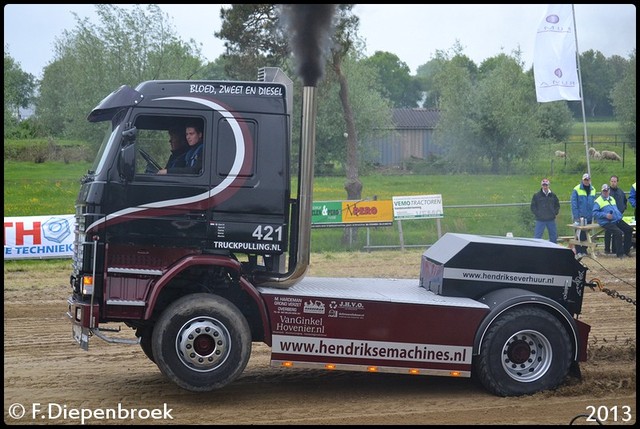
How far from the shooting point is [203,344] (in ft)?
27.2

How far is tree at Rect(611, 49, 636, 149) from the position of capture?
139 ft

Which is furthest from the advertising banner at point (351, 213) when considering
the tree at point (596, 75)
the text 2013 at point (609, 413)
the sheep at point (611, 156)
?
the tree at point (596, 75)

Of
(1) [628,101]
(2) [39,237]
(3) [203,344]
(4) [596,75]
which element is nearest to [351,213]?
(2) [39,237]

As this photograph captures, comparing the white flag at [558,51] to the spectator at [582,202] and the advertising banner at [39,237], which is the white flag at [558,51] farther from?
the advertising banner at [39,237]

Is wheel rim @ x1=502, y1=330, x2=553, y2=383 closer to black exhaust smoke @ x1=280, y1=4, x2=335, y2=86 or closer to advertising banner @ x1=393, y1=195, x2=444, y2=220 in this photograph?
black exhaust smoke @ x1=280, y1=4, x2=335, y2=86

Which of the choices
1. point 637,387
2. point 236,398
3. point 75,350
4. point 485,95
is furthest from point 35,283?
point 485,95

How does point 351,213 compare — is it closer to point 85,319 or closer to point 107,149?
point 107,149

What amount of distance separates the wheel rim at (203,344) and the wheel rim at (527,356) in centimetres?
276

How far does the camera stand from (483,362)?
8.62 meters

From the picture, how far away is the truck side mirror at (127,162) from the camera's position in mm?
8273

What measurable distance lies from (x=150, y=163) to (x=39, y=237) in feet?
37.9

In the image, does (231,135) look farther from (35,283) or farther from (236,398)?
(35,283)

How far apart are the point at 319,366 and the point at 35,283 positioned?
10.0 meters

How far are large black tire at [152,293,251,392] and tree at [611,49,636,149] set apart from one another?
122 ft
